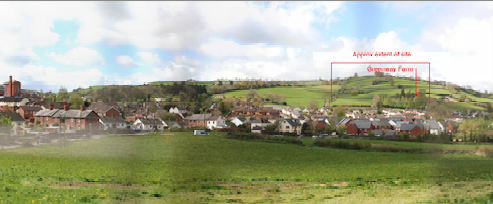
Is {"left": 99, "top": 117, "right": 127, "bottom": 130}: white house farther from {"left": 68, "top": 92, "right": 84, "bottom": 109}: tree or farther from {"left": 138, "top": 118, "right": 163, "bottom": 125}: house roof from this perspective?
{"left": 68, "top": 92, "right": 84, "bottom": 109}: tree

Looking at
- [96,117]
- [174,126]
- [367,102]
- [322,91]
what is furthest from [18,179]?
[367,102]

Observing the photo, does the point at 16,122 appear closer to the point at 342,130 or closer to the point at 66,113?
the point at 66,113

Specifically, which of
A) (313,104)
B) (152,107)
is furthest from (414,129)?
(152,107)

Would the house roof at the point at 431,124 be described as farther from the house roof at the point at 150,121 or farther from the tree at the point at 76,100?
the tree at the point at 76,100

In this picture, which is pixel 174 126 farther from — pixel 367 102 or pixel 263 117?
pixel 367 102

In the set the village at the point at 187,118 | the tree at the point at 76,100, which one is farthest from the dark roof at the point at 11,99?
the tree at the point at 76,100

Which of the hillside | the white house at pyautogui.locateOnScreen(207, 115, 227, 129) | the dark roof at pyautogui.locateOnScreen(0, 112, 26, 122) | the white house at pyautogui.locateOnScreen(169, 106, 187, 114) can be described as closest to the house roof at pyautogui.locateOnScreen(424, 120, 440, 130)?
the hillside
